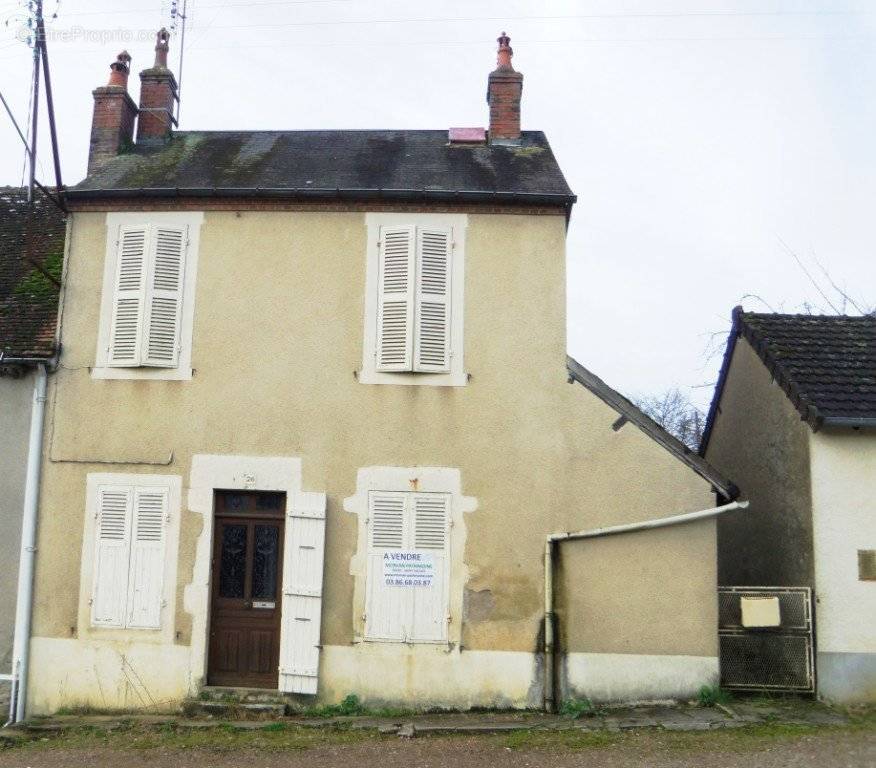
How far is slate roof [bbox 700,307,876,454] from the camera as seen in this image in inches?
386

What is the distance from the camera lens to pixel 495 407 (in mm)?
10086

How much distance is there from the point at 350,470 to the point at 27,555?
12.4 ft

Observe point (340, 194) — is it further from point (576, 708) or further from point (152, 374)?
point (576, 708)

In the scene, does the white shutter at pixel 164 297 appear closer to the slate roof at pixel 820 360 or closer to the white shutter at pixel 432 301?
the white shutter at pixel 432 301

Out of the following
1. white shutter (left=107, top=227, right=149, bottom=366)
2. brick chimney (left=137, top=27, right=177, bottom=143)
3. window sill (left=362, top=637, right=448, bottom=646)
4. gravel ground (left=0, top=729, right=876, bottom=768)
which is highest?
brick chimney (left=137, top=27, right=177, bottom=143)

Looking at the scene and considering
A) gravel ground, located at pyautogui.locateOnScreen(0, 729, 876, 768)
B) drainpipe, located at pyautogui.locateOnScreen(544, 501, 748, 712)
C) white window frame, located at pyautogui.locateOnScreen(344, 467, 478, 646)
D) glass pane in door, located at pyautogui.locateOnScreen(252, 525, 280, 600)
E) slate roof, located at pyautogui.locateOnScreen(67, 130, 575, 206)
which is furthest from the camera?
slate roof, located at pyautogui.locateOnScreen(67, 130, 575, 206)

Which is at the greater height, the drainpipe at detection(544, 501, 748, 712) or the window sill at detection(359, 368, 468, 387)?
the window sill at detection(359, 368, 468, 387)

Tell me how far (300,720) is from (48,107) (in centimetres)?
774

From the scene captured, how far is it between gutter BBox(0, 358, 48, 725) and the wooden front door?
205cm

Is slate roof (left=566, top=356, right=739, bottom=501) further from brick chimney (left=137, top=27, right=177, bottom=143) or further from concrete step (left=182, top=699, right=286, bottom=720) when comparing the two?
brick chimney (left=137, top=27, right=177, bottom=143)

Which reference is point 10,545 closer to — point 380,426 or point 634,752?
point 380,426

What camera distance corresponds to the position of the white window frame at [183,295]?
10305 mm

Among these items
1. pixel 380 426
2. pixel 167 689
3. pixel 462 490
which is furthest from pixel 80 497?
pixel 462 490

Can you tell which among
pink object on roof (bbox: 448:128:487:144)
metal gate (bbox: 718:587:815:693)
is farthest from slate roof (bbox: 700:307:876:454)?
pink object on roof (bbox: 448:128:487:144)
